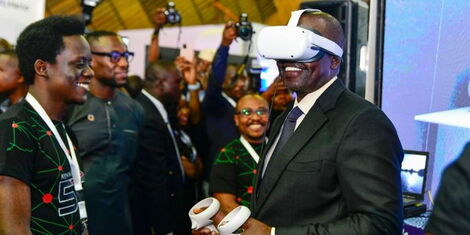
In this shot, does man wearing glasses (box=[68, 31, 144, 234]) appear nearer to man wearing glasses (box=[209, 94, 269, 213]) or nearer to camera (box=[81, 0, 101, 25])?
camera (box=[81, 0, 101, 25])

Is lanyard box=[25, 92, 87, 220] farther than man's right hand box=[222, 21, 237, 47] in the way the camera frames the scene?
No

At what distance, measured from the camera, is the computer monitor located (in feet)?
7.86

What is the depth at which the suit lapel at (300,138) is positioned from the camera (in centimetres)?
165

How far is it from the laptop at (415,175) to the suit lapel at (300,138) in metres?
0.83

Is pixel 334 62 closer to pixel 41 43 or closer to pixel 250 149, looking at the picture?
pixel 41 43

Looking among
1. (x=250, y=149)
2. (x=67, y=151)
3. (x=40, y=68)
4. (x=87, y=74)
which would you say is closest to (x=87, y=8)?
(x=250, y=149)

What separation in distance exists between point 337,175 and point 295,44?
1.31 feet

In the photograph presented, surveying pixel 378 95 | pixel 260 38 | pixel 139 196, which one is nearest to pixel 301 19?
pixel 260 38

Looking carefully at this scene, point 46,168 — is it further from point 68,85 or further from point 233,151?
point 233,151

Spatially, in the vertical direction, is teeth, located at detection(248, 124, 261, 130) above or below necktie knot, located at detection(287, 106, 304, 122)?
below

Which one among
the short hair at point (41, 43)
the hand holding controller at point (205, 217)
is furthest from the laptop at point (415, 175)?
the short hair at point (41, 43)

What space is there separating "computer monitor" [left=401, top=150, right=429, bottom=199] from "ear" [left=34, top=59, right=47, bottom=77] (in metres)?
1.53

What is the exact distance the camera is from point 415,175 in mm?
2418

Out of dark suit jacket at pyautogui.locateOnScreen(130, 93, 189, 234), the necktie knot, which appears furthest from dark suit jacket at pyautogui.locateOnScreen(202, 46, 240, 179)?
the necktie knot
